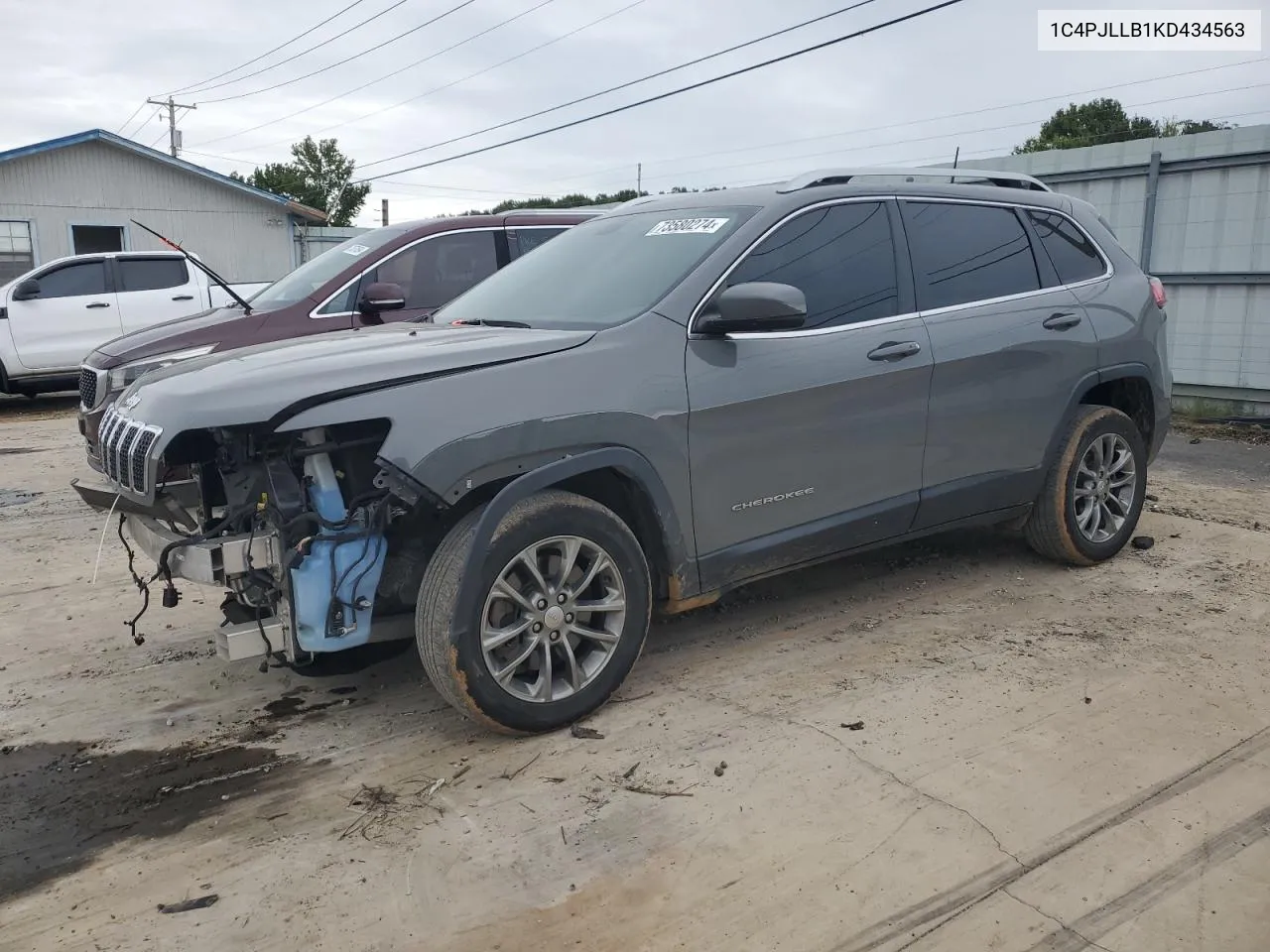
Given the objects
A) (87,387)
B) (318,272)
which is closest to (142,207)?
(87,387)

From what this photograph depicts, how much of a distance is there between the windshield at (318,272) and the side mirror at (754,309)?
4428 millimetres

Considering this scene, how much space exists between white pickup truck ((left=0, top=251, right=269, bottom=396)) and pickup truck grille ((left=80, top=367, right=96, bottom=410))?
186 inches

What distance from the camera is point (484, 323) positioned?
4375 mm

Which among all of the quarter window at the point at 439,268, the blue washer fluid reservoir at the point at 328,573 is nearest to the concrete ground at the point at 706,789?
the blue washer fluid reservoir at the point at 328,573

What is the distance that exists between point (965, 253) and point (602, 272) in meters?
1.78

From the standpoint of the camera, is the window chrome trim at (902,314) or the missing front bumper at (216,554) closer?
the missing front bumper at (216,554)

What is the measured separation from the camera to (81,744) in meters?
3.74

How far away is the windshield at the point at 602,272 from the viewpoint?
4109 millimetres

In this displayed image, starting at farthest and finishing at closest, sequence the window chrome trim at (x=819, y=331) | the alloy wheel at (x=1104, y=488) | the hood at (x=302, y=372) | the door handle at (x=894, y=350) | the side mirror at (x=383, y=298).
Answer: the side mirror at (x=383, y=298) → the alloy wheel at (x=1104, y=488) → the door handle at (x=894, y=350) → the window chrome trim at (x=819, y=331) → the hood at (x=302, y=372)

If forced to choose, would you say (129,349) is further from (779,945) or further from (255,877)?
(779,945)

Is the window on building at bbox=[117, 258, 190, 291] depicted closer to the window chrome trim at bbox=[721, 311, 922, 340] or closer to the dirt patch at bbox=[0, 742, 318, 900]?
the dirt patch at bbox=[0, 742, 318, 900]

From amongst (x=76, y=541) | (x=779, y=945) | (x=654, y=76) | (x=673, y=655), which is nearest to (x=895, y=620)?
(x=673, y=655)

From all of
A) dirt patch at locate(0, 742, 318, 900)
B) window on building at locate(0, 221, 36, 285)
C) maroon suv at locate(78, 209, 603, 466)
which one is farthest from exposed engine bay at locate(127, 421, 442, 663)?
window on building at locate(0, 221, 36, 285)

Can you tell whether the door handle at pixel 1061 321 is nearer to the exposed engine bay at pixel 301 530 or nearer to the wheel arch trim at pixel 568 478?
the wheel arch trim at pixel 568 478
